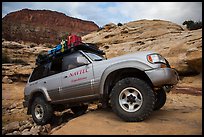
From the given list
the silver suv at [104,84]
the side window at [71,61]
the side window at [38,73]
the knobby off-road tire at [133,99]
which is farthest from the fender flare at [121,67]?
the side window at [38,73]

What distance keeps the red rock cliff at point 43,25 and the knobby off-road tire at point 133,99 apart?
4391 centimetres

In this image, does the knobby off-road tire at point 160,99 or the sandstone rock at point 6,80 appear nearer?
the knobby off-road tire at point 160,99

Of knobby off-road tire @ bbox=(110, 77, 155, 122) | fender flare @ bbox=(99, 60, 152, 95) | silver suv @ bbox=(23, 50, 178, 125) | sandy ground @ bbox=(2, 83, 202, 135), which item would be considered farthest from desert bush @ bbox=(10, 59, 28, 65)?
knobby off-road tire @ bbox=(110, 77, 155, 122)

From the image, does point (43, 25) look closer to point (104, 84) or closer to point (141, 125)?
point (104, 84)

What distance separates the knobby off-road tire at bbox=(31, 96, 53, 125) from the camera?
6.01 meters

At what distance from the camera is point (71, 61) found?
573 centimetres

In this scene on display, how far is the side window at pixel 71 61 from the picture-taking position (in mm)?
5540

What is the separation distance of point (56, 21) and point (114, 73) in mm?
69139

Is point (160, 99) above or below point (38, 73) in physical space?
below

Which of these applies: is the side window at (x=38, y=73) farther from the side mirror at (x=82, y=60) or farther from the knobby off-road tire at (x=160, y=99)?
the knobby off-road tire at (x=160, y=99)

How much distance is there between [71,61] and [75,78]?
584mm

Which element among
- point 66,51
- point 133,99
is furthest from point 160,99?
point 66,51

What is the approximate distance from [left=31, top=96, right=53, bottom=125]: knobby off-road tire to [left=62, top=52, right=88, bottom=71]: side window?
1157 mm

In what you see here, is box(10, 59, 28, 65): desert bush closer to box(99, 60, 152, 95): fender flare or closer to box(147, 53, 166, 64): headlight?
box(99, 60, 152, 95): fender flare
